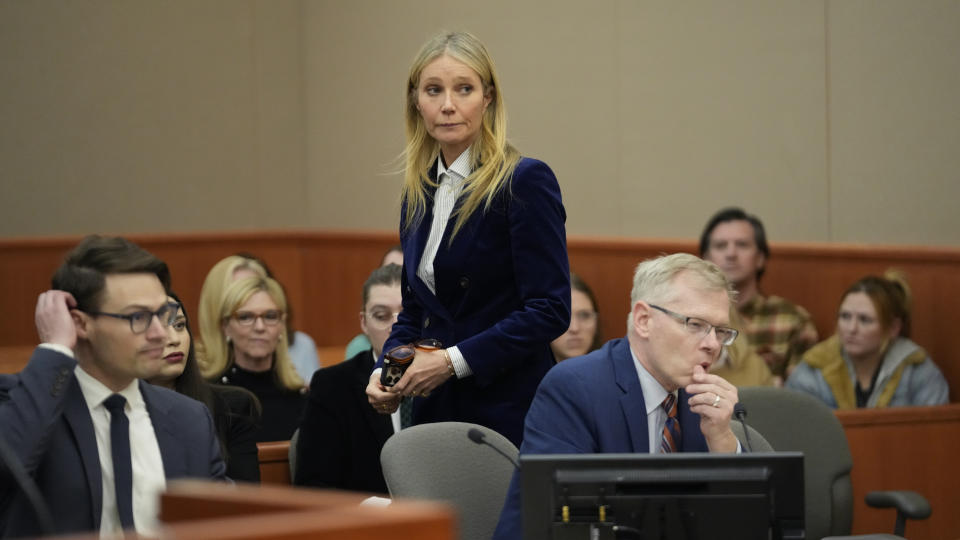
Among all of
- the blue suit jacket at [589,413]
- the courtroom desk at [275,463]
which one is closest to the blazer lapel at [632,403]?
the blue suit jacket at [589,413]

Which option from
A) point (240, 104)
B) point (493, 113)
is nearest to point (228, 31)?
point (240, 104)

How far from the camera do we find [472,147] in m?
3.22

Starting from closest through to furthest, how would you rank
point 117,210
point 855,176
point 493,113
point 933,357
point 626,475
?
point 626,475
point 493,113
point 933,357
point 855,176
point 117,210

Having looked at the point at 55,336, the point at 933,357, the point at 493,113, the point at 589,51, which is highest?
the point at 589,51

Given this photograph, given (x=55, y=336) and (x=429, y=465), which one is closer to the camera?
(x=55, y=336)

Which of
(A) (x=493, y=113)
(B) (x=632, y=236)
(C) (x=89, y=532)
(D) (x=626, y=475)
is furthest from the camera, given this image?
(B) (x=632, y=236)

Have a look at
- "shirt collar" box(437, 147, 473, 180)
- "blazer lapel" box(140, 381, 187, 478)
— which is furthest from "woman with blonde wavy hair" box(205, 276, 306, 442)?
"blazer lapel" box(140, 381, 187, 478)

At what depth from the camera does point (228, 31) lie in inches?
408

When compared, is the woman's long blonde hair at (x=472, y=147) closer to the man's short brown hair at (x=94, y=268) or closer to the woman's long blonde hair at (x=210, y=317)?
the man's short brown hair at (x=94, y=268)

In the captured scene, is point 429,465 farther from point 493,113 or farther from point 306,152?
point 306,152

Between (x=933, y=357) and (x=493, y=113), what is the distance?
3366 mm

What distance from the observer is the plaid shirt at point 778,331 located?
20.1ft

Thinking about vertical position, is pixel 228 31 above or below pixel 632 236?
above

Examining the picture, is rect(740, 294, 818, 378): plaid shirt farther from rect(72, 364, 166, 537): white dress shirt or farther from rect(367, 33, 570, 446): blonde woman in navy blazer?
rect(72, 364, 166, 537): white dress shirt
